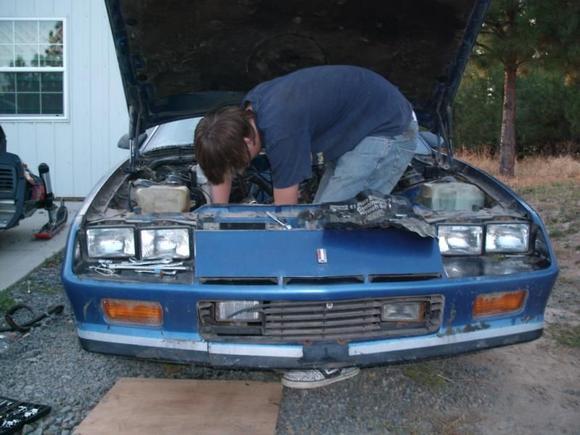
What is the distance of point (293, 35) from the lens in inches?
149

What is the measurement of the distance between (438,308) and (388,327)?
219 mm

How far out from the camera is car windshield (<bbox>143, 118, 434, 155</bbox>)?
171 inches

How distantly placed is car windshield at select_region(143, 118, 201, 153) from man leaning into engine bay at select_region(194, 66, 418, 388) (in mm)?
1232

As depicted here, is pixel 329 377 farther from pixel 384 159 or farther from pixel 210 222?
pixel 384 159

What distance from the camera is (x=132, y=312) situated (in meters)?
2.48

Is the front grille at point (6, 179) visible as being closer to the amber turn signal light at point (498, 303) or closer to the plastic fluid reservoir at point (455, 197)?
the plastic fluid reservoir at point (455, 197)

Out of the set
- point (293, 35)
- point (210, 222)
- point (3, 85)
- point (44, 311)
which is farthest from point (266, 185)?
point (3, 85)

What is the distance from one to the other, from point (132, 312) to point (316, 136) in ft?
4.09

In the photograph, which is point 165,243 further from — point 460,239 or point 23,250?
point 23,250

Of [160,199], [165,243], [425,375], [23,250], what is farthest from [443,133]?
[23,250]

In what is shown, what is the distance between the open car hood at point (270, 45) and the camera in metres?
3.50

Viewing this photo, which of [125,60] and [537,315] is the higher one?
[125,60]

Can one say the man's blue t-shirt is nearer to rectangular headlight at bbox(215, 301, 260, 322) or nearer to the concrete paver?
rectangular headlight at bbox(215, 301, 260, 322)

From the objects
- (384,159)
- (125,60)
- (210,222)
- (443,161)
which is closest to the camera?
(210,222)
